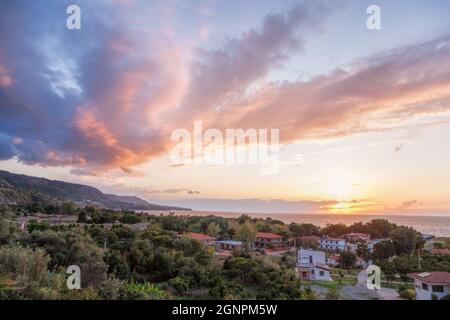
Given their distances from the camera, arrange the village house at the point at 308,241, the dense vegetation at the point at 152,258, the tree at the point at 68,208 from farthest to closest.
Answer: the tree at the point at 68,208 → the village house at the point at 308,241 → the dense vegetation at the point at 152,258

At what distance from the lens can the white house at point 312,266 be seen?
6.84 m

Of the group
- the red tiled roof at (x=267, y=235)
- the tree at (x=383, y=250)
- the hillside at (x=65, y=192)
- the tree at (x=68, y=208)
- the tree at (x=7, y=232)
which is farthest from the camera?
the tree at (x=68, y=208)

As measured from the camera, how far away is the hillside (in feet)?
26.3

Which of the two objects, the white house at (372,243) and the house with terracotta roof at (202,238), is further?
the white house at (372,243)

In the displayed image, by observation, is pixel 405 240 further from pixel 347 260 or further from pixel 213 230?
pixel 213 230

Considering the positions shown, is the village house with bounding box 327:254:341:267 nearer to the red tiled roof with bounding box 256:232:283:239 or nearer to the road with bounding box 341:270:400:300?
the red tiled roof with bounding box 256:232:283:239

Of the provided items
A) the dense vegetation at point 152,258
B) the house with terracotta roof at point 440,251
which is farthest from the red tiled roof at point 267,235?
the house with terracotta roof at point 440,251

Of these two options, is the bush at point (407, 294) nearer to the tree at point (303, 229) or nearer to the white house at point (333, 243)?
the white house at point (333, 243)

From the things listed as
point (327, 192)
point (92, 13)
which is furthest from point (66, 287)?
point (327, 192)

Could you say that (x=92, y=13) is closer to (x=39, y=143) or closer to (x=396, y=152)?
(x=39, y=143)

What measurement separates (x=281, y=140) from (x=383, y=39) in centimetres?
A: 246

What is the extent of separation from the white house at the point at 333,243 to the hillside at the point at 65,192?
417 centimetres

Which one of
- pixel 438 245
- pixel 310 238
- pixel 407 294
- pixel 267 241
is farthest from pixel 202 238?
pixel 438 245

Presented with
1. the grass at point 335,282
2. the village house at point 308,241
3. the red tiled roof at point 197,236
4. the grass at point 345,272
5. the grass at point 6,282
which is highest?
the red tiled roof at point 197,236
